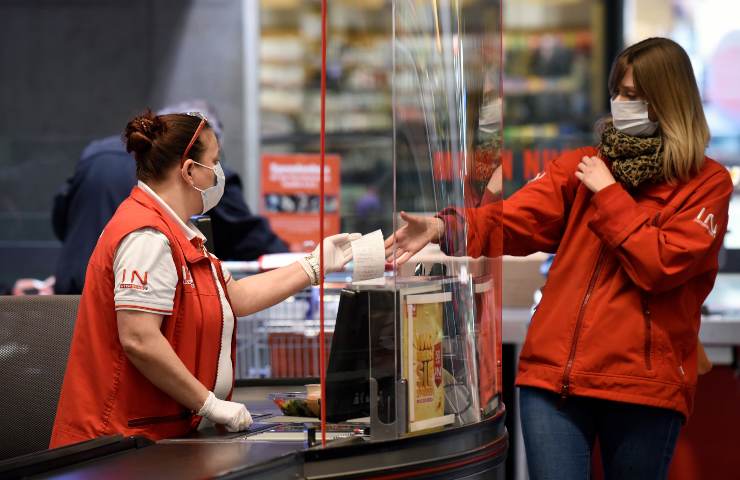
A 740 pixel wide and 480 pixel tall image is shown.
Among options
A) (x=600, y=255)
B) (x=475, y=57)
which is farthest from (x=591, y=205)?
(x=475, y=57)

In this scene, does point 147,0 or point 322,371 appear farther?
point 147,0

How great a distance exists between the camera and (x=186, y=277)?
2.61m

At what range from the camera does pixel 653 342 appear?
276 centimetres

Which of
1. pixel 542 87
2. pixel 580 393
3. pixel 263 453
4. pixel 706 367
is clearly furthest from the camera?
pixel 542 87

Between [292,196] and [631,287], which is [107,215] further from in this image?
[631,287]

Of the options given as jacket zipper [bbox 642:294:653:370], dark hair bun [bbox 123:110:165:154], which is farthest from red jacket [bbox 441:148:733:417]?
dark hair bun [bbox 123:110:165:154]

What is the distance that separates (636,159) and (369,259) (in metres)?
0.84

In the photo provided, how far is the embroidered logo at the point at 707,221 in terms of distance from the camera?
9.00 feet

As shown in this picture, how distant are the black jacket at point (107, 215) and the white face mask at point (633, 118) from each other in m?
2.21

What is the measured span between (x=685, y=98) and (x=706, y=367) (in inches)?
32.3

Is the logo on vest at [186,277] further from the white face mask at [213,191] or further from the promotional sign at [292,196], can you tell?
the promotional sign at [292,196]

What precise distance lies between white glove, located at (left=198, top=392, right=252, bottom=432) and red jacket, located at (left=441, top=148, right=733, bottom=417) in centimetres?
68

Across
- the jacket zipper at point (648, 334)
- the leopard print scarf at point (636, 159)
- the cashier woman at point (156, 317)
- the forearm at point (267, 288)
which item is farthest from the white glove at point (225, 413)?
the leopard print scarf at point (636, 159)

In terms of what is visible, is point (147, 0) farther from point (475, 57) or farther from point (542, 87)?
point (475, 57)
